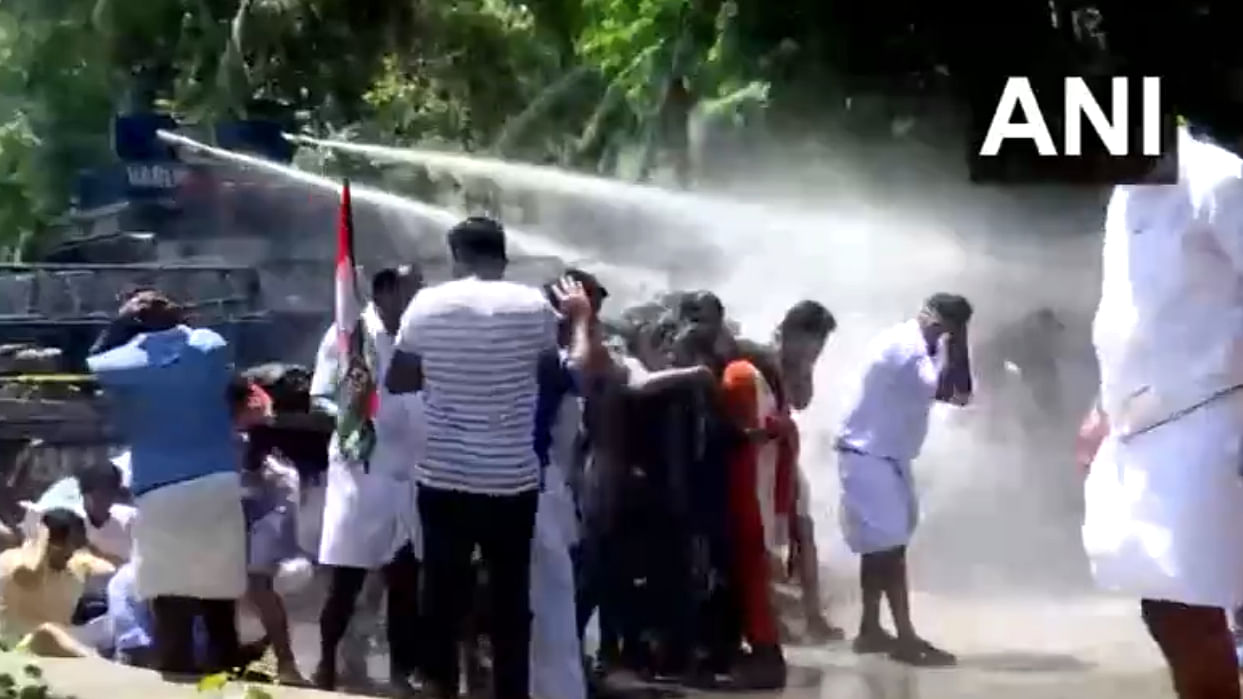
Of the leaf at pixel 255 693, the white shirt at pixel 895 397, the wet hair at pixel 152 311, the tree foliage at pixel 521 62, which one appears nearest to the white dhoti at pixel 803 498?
the white shirt at pixel 895 397

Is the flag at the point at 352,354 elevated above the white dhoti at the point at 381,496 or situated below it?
above

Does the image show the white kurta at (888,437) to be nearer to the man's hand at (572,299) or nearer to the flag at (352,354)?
the man's hand at (572,299)

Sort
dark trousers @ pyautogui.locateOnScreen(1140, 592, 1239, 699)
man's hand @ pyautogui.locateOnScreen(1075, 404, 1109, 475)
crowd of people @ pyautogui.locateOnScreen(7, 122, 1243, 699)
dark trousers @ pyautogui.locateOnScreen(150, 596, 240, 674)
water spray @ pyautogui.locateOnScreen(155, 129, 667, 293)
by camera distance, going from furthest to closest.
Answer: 1. dark trousers @ pyautogui.locateOnScreen(150, 596, 240, 674)
2. water spray @ pyautogui.locateOnScreen(155, 129, 667, 293)
3. crowd of people @ pyautogui.locateOnScreen(7, 122, 1243, 699)
4. man's hand @ pyautogui.locateOnScreen(1075, 404, 1109, 475)
5. dark trousers @ pyautogui.locateOnScreen(1140, 592, 1239, 699)

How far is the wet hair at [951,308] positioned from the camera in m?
5.66

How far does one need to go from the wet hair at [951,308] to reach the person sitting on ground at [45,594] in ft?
9.00

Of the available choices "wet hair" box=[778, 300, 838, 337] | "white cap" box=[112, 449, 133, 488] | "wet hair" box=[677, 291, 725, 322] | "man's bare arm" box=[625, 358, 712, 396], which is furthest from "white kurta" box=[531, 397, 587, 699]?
"white cap" box=[112, 449, 133, 488]

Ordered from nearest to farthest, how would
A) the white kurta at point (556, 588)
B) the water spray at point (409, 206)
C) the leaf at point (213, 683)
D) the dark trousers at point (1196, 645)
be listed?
the dark trousers at point (1196, 645) → the water spray at point (409, 206) → the white kurta at point (556, 588) → the leaf at point (213, 683)

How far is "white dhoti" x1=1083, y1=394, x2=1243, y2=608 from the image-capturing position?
182 inches

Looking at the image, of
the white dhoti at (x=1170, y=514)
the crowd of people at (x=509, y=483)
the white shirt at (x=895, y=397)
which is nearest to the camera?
the white dhoti at (x=1170, y=514)

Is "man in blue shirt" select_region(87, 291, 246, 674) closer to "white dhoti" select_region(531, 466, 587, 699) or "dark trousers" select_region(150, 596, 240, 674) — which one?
"dark trousers" select_region(150, 596, 240, 674)

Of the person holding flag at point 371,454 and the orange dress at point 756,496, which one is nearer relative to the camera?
the orange dress at point 756,496

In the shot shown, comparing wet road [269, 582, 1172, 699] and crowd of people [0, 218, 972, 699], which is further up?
crowd of people [0, 218, 972, 699]

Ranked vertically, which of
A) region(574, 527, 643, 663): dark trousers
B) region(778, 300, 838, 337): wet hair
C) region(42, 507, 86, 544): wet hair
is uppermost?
region(778, 300, 838, 337): wet hair

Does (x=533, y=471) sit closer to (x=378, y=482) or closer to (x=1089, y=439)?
(x=378, y=482)
